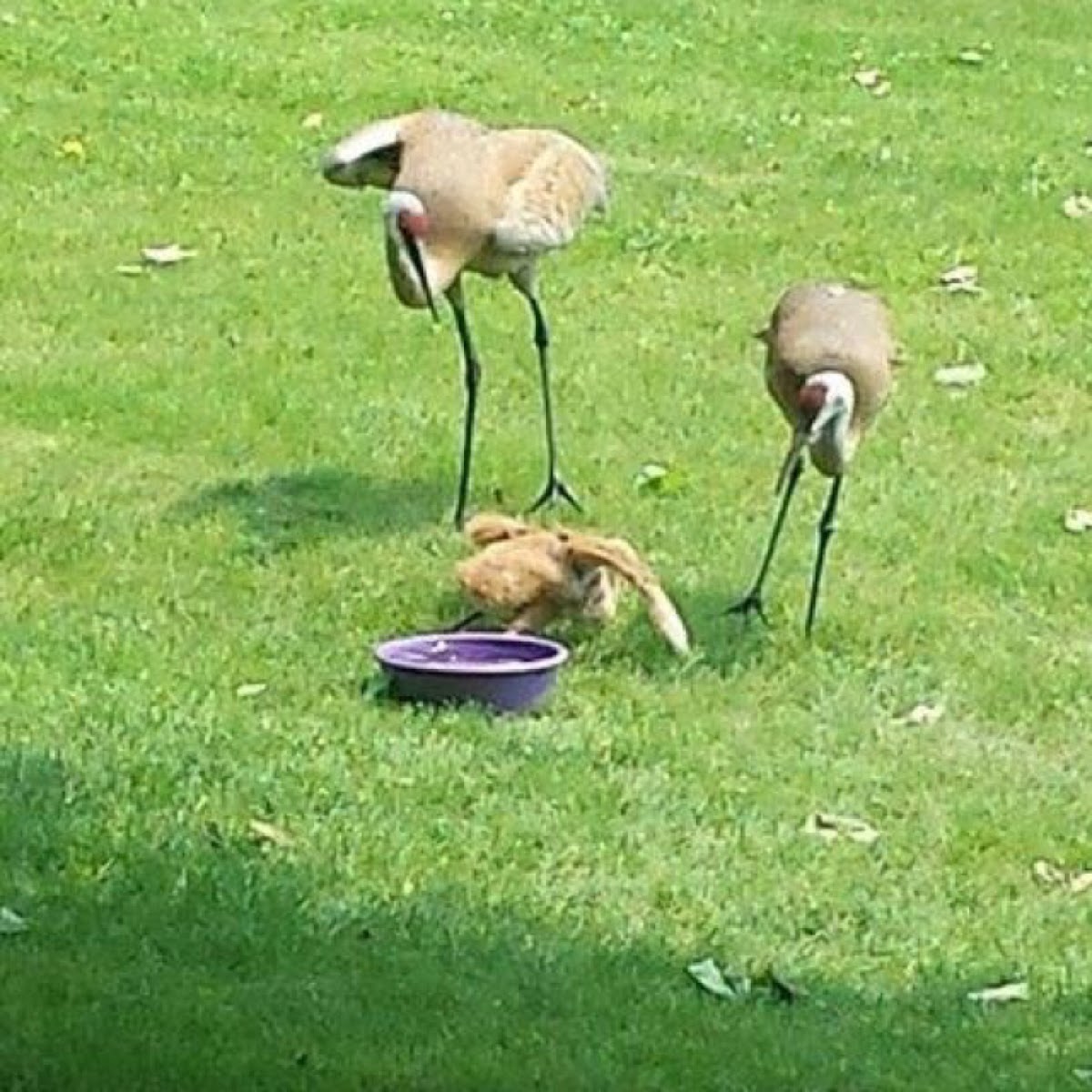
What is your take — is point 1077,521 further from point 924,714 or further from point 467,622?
point 467,622

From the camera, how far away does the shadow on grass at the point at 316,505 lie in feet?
30.3

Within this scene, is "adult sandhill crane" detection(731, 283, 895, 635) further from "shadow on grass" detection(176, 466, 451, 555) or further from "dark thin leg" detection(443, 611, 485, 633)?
"shadow on grass" detection(176, 466, 451, 555)

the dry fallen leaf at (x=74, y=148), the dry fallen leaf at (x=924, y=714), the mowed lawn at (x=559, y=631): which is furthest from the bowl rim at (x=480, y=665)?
the dry fallen leaf at (x=74, y=148)

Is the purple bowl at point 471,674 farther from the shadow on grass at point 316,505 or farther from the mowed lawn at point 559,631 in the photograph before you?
the shadow on grass at point 316,505

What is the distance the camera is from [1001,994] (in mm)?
6254

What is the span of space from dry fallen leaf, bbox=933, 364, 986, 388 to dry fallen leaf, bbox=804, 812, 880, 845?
366cm

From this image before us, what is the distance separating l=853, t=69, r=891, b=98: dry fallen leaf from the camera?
1476 cm

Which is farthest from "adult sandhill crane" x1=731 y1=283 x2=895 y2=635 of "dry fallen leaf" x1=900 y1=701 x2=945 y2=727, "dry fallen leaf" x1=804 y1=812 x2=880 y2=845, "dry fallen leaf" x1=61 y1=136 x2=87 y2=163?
"dry fallen leaf" x1=61 y1=136 x2=87 y2=163

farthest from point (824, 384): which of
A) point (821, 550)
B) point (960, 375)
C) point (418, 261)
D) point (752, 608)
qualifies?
point (960, 375)

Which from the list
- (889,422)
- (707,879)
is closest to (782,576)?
(889,422)

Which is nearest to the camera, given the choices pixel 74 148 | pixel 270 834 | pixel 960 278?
pixel 270 834

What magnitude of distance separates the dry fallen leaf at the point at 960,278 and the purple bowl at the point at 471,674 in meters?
4.13

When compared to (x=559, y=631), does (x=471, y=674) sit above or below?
above

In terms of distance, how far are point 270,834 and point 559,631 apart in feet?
5.62
